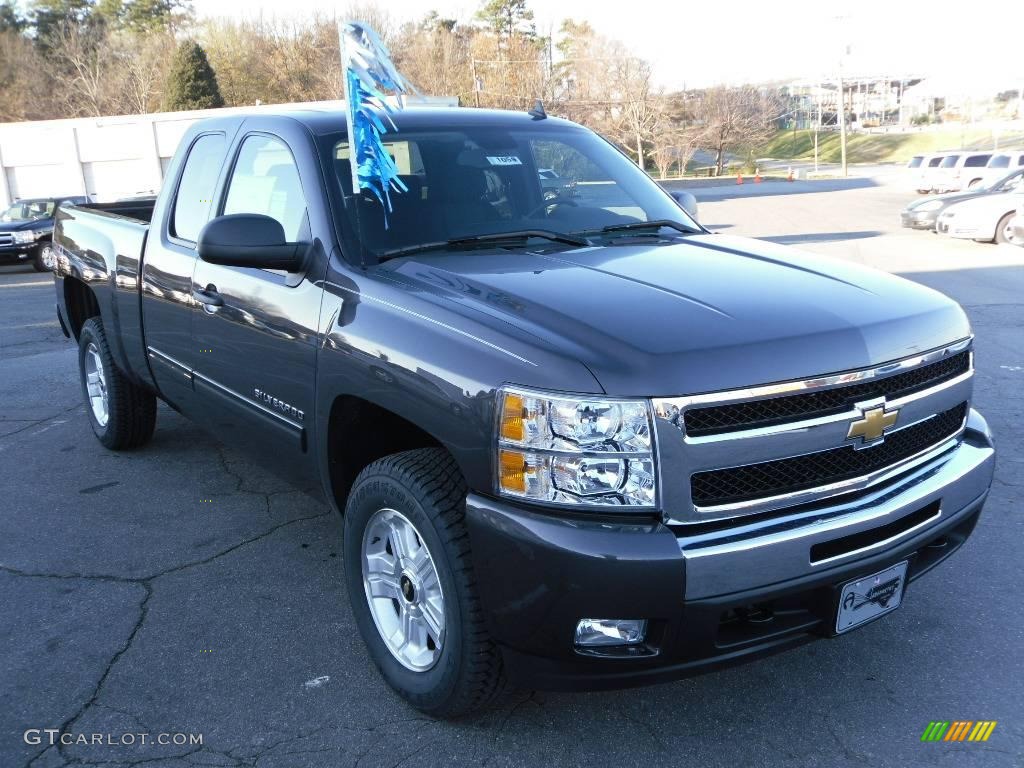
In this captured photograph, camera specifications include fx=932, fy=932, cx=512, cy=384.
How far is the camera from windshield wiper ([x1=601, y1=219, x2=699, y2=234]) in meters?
3.84

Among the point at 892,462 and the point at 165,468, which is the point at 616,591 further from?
the point at 165,468

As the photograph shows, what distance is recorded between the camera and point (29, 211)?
63.7ft

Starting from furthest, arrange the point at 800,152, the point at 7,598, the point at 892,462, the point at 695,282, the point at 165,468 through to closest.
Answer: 1. the point at 800,152
2. the point at 165,468
3. the point at 7,598
4. the point at 695,282
5. the point at 892,462

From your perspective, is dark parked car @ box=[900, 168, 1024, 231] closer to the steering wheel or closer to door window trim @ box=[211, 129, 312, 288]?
the steering wheel

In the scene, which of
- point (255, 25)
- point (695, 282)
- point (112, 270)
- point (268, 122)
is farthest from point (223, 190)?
point (255, 25)

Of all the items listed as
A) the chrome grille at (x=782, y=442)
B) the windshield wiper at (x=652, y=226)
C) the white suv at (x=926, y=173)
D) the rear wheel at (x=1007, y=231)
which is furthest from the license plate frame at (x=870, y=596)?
the white suv at (x=926, y=173)

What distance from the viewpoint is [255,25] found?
6506cm

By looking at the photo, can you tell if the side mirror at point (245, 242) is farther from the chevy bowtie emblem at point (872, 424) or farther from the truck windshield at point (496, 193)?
the chevy bowtie emblem at point (872, 424)

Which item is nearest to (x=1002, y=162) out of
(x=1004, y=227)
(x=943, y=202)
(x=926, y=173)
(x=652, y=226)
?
(x=926, y=173)

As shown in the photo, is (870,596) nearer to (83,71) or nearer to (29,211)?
(29,211)

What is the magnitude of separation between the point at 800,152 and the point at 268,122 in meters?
84.9

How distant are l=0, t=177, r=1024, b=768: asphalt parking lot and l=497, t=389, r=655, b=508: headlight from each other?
31.9 inches

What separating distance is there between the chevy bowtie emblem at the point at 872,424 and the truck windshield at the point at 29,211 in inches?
784

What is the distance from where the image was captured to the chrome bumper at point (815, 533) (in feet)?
7.65
